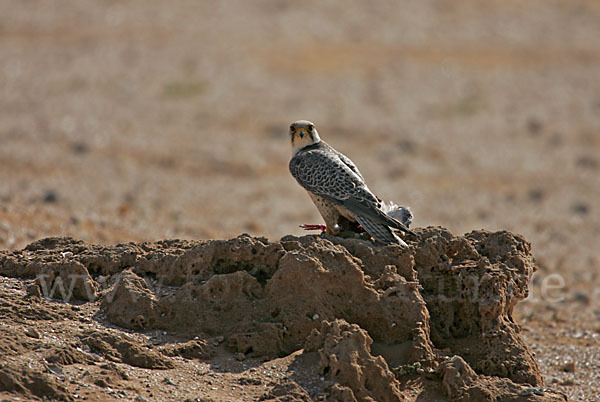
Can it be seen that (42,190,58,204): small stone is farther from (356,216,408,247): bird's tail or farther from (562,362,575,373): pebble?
(562,362,575,373): pebble

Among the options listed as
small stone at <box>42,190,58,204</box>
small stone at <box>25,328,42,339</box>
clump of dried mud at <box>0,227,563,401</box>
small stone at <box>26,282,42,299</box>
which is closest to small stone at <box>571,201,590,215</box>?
small stone at <box>42,190,58,204</box>

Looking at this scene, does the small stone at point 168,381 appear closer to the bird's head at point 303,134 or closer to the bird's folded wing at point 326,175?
the bird's folded wing at point 326,175

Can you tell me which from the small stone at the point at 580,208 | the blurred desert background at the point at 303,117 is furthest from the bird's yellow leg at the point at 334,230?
the small stone at the point at 580,208

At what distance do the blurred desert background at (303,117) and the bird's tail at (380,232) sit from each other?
2729 mm

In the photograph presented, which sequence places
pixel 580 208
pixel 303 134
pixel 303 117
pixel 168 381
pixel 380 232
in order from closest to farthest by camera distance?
pixel 168 381 → pixel 380 232 → pixel 303 134 → pixel 580 208 → pixel 303 117

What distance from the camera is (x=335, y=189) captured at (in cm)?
782

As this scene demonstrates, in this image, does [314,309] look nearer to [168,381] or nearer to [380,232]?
[380,232]

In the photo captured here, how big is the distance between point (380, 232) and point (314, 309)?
96 cm

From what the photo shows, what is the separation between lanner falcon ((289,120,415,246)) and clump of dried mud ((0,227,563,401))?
216mm

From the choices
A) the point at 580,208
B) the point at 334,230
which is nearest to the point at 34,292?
the point at 334,230

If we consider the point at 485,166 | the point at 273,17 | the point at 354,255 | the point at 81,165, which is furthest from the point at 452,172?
the point at 354,255

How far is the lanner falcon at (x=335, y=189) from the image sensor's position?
7.30 m

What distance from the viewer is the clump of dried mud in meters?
6.19

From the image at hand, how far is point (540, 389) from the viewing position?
259 inches
